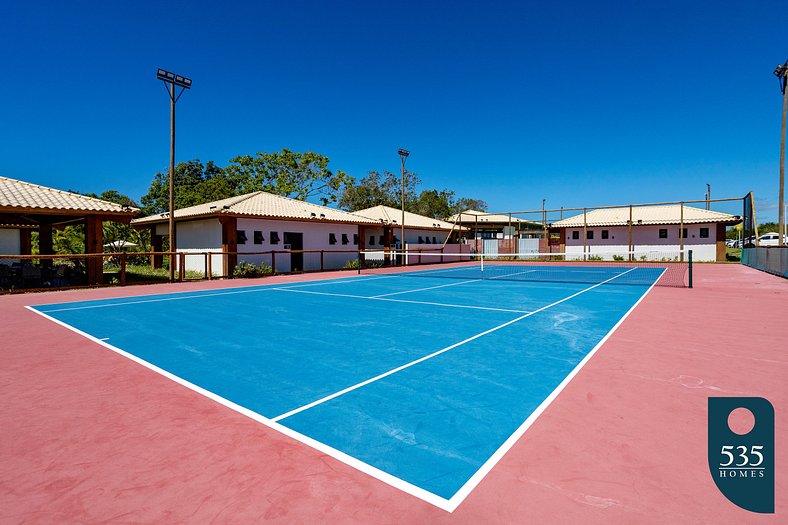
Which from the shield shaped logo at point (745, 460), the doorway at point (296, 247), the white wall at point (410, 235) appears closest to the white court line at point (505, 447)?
the shield shaped logo at point (745, 460)

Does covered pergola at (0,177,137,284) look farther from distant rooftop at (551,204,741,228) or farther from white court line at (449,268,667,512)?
distant rooftop at (551,204,741,228)

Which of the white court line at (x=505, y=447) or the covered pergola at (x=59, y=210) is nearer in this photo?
the white court line at (x=505, y=447)

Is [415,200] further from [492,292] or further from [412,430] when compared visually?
[412,430]

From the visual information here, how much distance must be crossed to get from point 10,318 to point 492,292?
48.7 ft

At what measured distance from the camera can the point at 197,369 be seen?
20.0 feet

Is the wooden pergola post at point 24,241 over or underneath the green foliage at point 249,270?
over

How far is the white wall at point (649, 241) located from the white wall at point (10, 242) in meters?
46.4

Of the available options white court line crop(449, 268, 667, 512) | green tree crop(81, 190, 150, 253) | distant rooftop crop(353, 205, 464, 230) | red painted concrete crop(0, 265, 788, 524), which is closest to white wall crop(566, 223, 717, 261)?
distant rooftop crop(353, 205, 464, 230)

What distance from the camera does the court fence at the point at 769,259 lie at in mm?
20484

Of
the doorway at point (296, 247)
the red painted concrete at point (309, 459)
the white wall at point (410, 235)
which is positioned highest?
the white wall at point (410, 235)

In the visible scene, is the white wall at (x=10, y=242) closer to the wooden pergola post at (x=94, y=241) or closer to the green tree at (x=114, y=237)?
the green tree at (x=114, y=237)

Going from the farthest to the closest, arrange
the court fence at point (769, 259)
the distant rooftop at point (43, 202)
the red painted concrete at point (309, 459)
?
the court fence at point (769, 259)
the distant rooftop at point (43, 202)
the red painted concrete at point (309, 459)

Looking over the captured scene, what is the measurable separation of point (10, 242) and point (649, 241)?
5386 centimetres

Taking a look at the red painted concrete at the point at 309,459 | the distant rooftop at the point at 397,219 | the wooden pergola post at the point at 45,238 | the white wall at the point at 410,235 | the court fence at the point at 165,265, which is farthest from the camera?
the distant rooftop at the point at 397,219
